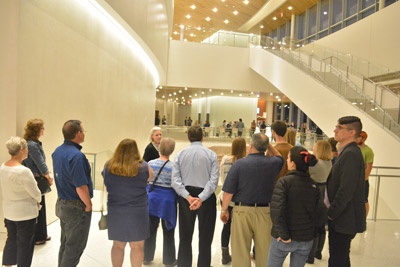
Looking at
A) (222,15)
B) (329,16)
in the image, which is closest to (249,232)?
(329,16)

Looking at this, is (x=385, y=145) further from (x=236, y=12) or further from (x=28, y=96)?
(x=236, y=12)

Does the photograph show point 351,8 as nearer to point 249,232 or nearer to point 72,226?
point 249,232

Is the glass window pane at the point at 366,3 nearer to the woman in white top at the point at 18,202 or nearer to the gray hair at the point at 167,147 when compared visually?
the gray hair at the point at 167,147

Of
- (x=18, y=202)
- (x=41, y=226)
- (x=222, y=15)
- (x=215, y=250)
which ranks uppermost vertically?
(x=222, y=15)

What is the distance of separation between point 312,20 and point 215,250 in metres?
22.3

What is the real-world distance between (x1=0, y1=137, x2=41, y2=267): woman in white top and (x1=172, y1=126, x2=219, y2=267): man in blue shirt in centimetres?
138

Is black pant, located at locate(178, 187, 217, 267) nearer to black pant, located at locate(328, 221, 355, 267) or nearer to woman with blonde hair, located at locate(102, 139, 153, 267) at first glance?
woman with blonde hair, located at locate(102, 139, 153, 267)

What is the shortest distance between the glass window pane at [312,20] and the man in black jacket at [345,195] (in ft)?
71.0

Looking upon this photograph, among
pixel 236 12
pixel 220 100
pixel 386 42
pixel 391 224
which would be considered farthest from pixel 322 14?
pixel 391 224

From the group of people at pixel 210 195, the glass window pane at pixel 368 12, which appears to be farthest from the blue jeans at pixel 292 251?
the glass window pane at pixel 368 12

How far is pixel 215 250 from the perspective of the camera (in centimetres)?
436

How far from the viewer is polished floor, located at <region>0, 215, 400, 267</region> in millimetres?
3893

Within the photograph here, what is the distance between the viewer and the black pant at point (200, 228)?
356 cm

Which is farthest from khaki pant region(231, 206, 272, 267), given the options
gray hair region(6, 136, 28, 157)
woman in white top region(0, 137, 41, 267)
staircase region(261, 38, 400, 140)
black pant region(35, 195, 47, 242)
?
staircase region(261, 38, 400, 140)
